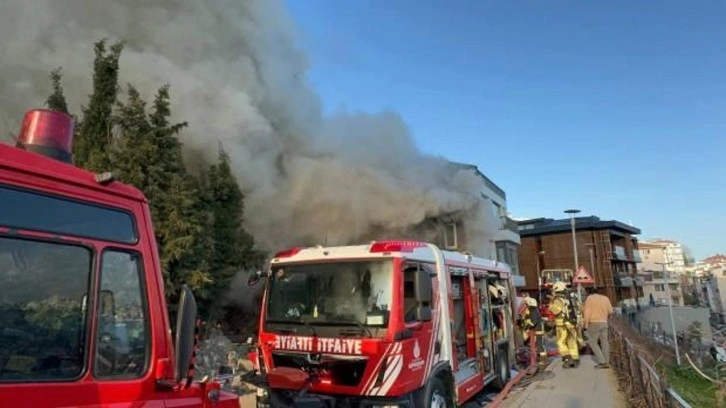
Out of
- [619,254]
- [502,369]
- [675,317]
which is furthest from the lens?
[619,254]

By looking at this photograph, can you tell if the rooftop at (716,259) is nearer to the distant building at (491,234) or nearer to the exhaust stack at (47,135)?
the distant building at (491,234)

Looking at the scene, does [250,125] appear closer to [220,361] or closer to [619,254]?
[220,361]

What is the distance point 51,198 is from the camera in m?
1.91

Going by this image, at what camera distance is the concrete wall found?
32.9 metres

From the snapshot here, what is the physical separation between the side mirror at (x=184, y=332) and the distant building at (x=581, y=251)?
4750cm

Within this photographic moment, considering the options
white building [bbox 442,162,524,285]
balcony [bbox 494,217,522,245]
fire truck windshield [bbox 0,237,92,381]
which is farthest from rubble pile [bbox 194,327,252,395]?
balcony [bbox 494,217,522,245]

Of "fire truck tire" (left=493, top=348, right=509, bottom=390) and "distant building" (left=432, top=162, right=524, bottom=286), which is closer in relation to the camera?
"fire truck tire" (left=493, top=348, right=509, bottom=390)

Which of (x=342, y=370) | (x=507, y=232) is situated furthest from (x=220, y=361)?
(x=507, y=232)

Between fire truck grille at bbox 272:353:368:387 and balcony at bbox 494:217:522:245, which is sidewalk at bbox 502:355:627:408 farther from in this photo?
balcony at bbox 494:217:522:245

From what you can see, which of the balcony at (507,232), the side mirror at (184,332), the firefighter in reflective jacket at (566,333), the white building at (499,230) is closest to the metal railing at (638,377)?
the firefighter in reflective jacket at (566,333)

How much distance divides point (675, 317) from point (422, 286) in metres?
34.8

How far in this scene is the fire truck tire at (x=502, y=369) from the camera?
28.2 feet

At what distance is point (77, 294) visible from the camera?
194cm

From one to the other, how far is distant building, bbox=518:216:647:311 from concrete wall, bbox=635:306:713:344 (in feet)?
5.62
